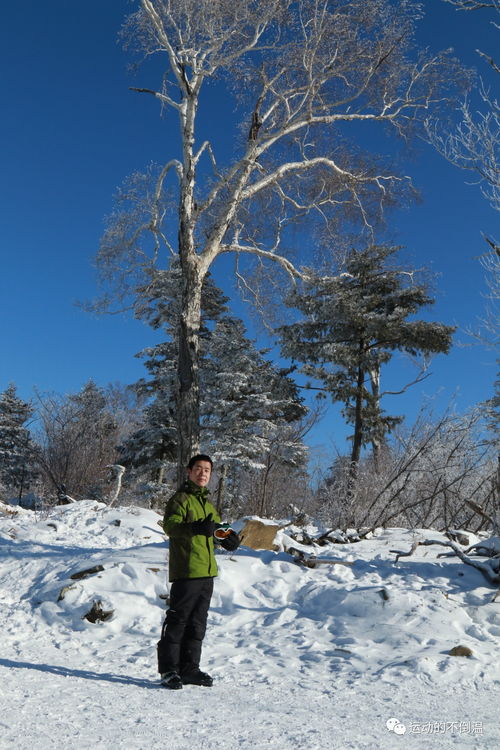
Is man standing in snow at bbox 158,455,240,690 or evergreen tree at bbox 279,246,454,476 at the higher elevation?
evergreen tree at bbox 279,246,454,476

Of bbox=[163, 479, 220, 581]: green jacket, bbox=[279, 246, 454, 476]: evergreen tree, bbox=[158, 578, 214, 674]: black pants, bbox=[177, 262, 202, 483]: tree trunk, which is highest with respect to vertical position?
bbox=[279, 246, 454, 476]: evergreen tree

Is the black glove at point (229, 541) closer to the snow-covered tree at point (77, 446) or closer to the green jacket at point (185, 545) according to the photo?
the green jacket at point (185, 545)

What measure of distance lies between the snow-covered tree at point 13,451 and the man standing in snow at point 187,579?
1038 inches

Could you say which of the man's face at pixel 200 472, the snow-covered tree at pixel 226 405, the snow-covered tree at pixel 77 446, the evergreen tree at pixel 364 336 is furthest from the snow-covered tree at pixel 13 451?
the man's face at pixel 200 472

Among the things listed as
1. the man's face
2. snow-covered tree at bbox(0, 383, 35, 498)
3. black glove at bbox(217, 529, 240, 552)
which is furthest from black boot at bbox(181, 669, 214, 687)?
snow-covered tree at bbox(0, 383, 35, 498)

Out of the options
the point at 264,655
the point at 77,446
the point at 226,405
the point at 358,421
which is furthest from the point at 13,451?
the point at 264,655

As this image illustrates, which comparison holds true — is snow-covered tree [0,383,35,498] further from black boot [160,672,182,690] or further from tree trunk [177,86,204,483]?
black boot [160,672,182,690]

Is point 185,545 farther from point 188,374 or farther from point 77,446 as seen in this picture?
point 77,446

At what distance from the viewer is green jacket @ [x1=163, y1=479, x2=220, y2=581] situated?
180 inches

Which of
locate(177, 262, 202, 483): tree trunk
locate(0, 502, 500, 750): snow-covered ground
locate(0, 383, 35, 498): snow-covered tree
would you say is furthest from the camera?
locate(0, 383, 35, 498): snow-covered tree

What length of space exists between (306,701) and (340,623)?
176 centimetres

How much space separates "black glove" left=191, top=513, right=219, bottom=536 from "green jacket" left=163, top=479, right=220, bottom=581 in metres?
0.04

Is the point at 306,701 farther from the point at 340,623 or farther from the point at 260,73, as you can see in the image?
the point at 260,73

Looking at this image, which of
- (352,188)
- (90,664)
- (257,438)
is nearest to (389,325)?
(257,438)
